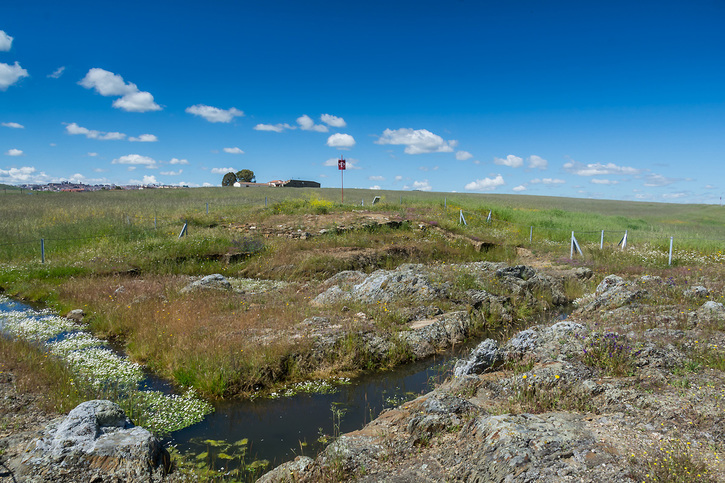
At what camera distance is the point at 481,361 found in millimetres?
7168

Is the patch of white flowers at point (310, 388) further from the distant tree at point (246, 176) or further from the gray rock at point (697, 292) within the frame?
the distant tree at point (246, 176)

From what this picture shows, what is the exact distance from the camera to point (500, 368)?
7.39 metres

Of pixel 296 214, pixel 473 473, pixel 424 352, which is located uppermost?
pixel 296 214

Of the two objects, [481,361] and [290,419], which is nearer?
[290,419]

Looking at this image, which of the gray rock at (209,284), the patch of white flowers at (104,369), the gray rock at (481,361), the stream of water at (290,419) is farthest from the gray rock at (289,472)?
the gray rock at (209,284)

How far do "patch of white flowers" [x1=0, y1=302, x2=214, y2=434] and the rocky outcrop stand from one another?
1459mm

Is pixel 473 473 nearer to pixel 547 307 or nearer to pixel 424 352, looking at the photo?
pixel 424 352

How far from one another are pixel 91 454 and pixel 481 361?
5615 millimetres

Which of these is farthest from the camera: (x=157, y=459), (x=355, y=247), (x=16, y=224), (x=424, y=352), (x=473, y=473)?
(x=16, y=224)

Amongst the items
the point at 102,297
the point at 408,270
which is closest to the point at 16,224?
the point at 102,297

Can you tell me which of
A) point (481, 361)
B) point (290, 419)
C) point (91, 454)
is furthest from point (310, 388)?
point (91, 454)

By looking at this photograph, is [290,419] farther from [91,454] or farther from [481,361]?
[481,361]

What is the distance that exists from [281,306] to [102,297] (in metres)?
5.56

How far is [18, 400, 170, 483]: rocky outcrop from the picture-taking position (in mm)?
4203
